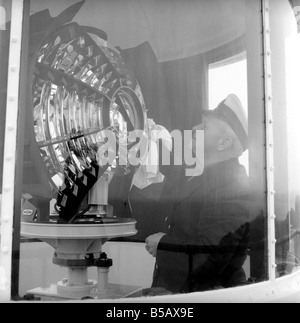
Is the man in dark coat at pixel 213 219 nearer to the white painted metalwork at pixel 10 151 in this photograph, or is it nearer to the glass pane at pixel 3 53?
the white painted metalwork at pixel 10 151

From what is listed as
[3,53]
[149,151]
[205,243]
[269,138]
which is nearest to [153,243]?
[205,243]

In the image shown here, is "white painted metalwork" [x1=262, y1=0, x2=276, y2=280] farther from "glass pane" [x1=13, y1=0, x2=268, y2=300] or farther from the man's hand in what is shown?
the man's hand

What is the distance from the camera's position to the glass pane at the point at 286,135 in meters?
1.76

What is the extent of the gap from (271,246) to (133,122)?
76cm

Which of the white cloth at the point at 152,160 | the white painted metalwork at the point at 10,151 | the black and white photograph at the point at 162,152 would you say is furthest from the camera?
the white cloth at the point at 152,160

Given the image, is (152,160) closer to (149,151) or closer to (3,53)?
(149,151)

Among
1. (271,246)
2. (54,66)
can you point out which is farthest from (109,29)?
(271,246)

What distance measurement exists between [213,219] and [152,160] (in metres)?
0.34

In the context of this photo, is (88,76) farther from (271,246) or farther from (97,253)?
(271,246)

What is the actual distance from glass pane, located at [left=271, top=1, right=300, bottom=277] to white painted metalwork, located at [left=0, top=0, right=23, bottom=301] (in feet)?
3.24

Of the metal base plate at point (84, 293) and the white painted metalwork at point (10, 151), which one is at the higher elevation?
the white painted metalwork at point (10, 151)

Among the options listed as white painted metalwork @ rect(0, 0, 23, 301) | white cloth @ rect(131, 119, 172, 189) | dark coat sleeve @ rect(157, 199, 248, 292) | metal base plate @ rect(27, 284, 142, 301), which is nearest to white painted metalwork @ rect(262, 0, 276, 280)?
dark coat sleeve @ rect(157, 199, 248, 292)

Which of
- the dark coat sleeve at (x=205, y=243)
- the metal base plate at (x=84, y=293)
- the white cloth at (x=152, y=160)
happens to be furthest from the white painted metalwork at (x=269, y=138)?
the metal base plate at (x=84, y=293)

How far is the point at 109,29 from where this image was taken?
1.78 m
